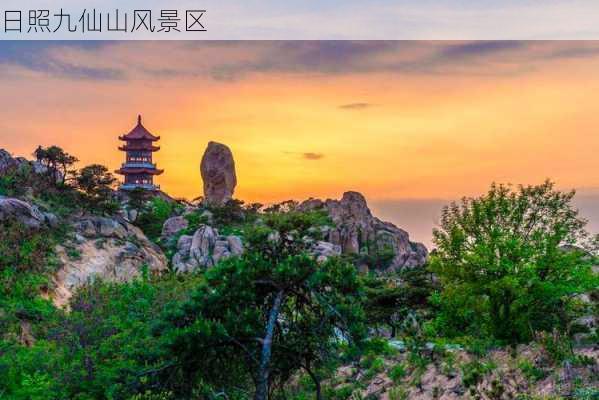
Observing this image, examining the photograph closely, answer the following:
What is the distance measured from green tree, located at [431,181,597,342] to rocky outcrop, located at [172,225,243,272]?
81.6ft

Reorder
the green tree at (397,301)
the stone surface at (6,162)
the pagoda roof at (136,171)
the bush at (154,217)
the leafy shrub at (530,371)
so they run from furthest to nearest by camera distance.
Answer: the pagoda roof at (136,171), the bush at (154,217), the stone surface at (6,162), the green tree at (397,301), the leafy shrub at (530,371)

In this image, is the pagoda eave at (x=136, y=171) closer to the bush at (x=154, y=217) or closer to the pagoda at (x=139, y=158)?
the pagoda at (x=139, y=158)

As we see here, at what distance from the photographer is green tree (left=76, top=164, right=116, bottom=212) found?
42719 millimetres

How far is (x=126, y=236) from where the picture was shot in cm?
4253

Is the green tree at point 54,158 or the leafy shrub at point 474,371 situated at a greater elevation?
the green tree at point 54,158

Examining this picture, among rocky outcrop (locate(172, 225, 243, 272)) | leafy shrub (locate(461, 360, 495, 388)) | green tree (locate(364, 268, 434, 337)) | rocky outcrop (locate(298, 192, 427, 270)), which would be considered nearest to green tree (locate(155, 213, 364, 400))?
leafy shrub (locate(461, 360, 495, 388))

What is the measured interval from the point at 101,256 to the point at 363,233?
28412mm

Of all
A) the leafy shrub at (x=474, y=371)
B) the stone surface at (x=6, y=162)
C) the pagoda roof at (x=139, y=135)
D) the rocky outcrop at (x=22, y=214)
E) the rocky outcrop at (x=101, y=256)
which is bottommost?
the leafy shrub at (x=474, y=371)

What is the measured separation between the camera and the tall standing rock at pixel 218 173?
7381 centimetres

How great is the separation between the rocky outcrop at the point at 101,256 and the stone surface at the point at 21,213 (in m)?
2.08

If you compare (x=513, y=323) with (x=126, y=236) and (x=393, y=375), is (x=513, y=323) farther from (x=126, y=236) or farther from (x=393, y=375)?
(x=126, y=236)

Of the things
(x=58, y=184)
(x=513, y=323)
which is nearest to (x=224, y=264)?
(x=513, y=323)

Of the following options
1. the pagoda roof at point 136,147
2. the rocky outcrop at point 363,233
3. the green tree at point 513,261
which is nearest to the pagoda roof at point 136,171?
the pagoda roof at point 136,147

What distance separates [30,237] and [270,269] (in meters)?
28.6
